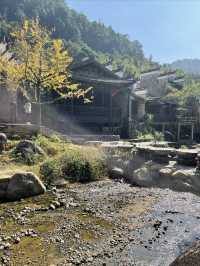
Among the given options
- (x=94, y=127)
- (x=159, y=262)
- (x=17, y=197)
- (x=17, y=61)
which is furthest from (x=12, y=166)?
(x=94, y=127)

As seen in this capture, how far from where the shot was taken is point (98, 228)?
9.29 metres

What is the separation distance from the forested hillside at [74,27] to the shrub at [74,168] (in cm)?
6252

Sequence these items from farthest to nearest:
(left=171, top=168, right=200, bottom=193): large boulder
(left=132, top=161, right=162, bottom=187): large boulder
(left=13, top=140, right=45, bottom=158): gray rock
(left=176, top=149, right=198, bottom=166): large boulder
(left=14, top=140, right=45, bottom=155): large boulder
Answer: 1. (left=14, top=140, right=45, bottom=155): large boulder
2. (left=13, top=140, right=45, bottom=158): gray rock
3. (left=176, top=149, right=198, bottom=166): large boulder
4. (left=132, top=161, right=162, bottom=187): large boulder
5. (left=171, top=168, right=200, bottom=193): large boulder

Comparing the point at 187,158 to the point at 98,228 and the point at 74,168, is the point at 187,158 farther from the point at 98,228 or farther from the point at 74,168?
the point at 98,228

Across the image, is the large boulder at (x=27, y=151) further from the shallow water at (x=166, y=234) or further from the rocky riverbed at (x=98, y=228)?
the shallow water at (x=166, y=234)

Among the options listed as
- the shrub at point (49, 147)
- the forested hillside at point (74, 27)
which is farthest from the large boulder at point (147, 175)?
the forested hillside at point (74, 27)

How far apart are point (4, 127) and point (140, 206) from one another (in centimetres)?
1115

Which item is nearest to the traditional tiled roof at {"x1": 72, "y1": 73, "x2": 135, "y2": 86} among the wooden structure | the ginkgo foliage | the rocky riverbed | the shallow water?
the wooden structure

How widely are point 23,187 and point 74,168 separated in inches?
133

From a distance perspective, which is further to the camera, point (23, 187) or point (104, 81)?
point (104, 81)

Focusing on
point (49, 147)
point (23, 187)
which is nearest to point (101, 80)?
point (49, 147)

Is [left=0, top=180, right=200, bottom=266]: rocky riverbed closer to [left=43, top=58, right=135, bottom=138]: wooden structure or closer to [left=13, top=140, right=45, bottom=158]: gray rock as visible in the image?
[left=13, top=140, right=45, bottom=158]: gray rock

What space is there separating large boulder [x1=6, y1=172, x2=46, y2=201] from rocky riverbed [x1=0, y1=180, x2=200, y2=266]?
0.35 metres

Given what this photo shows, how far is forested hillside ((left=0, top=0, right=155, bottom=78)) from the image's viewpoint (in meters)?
87.8
